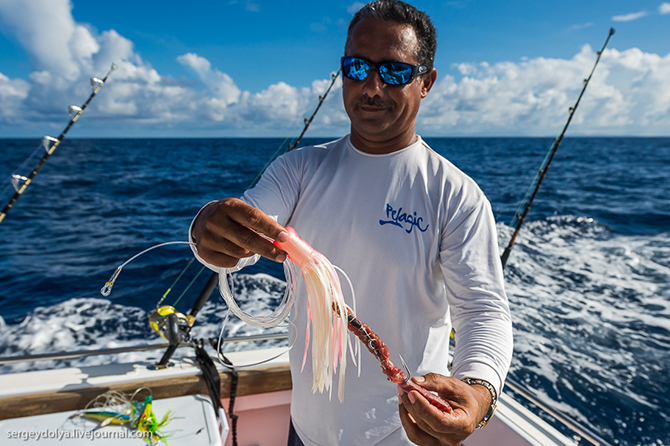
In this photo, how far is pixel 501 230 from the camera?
10.4 m

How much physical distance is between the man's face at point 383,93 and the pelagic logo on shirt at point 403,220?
26cm

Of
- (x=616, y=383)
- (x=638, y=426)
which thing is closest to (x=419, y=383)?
(x=638, y=426)

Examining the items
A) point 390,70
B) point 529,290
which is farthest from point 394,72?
point 529,290

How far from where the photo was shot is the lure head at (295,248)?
3.65ft

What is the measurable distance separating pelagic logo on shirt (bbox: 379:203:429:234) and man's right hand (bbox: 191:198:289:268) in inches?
18.9

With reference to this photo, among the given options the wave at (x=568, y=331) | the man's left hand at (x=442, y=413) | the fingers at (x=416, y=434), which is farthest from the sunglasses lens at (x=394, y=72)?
the wave at (x=568, y=331)

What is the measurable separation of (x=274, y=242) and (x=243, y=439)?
7.31ft

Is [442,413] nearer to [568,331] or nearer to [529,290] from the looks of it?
[568,331]

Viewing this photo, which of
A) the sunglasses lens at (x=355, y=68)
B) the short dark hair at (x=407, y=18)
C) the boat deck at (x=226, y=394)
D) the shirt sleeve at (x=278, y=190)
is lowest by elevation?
the boat deck at (x=226, y=394)

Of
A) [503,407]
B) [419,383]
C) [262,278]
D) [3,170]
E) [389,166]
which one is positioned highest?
A: [389,166]

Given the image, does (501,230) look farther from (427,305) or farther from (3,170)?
(3,170)

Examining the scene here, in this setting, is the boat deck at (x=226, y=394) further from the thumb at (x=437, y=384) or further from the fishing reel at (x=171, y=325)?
the thumb at (x=437, y=384)

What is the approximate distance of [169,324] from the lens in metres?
2.52

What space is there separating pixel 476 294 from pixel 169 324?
76.1 inches
